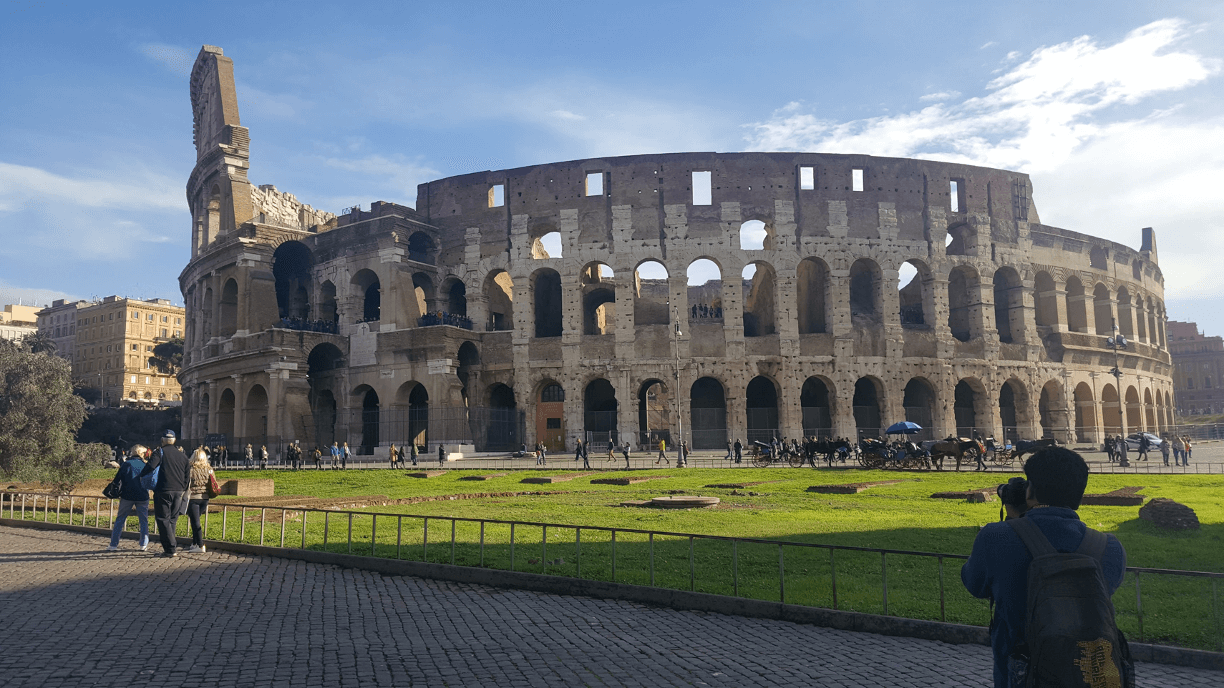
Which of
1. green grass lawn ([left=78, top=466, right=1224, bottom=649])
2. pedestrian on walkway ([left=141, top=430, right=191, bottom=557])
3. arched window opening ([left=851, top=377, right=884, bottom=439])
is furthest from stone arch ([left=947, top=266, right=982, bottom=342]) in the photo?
pedestrian on walkway ([left=141, top=430, right=191, bottom=557])

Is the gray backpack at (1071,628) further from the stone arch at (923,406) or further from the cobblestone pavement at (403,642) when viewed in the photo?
the stone arch at (923,406)

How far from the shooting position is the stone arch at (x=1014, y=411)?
38688mm

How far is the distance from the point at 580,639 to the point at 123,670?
10.1ft

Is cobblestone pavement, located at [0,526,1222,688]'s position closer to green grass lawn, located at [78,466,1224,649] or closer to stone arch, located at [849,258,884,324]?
green grass lawn, located at [78,466,1224,649]

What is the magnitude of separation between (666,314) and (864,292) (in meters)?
10.2

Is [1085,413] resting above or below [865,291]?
below

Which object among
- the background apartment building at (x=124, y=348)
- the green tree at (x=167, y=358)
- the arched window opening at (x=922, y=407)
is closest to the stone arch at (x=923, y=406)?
the arched window opening at (x=922, y=407)

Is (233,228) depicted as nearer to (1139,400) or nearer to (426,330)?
(426,330)

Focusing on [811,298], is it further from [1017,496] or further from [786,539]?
[1017,496]

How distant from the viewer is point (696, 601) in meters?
7.25

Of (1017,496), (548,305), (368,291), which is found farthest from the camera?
(368,291)

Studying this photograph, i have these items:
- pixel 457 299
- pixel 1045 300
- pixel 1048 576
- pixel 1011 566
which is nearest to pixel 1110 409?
pixel 1045 300

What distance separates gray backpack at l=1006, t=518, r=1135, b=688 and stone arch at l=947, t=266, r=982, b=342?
125 feet

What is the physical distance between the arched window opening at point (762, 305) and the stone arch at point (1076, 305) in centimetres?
1605
